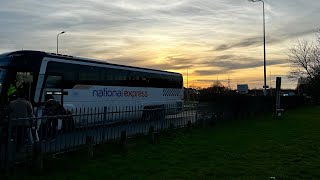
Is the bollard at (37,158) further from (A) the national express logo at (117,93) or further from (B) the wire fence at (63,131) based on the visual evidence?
(A) the national express logo at (117,93)

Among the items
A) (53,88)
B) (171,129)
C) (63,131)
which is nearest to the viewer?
(63,131)

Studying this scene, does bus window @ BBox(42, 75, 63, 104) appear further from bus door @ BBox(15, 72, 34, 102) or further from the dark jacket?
the dark jacket

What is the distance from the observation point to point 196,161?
32.9 ft

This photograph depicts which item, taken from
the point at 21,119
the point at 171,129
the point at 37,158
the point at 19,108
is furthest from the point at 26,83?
the point at 37,158

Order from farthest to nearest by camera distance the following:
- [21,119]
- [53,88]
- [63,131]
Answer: [53,88] → [63,131] → [21,119]

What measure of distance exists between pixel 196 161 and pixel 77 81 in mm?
9687

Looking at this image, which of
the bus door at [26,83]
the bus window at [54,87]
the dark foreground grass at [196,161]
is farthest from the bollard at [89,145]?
the bus window at [54,87]

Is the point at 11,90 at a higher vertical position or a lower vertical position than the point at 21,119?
higher

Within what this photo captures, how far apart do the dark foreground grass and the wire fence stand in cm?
36

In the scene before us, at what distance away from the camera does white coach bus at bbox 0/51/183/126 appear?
15852 millimetres

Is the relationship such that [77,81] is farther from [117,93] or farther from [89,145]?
[89,145]

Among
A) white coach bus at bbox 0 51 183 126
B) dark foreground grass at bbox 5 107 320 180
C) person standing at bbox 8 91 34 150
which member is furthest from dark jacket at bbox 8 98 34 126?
white coach bus at bbox 0 51 183 126

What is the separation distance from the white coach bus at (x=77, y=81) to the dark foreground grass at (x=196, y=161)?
5051mm

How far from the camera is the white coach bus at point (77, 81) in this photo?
15.9 meters
